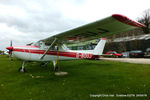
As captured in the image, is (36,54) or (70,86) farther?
(36,54)

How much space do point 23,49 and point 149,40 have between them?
105 feet

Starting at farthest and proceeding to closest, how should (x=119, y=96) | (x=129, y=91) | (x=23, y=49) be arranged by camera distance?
(x=23, y=49)
(x=129, y=91)
(x=119, y=96)

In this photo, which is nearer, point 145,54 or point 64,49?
point 64,49

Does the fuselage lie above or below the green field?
above

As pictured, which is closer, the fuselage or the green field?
the green field

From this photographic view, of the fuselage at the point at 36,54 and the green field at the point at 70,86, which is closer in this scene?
the green field at the point at 70,86

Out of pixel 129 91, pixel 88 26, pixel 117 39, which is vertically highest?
pixel 117 39

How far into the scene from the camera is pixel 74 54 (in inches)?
368

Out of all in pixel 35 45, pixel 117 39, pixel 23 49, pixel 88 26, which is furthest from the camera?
pixel 117 39

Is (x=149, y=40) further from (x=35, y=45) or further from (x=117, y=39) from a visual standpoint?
(x=35, y=45)

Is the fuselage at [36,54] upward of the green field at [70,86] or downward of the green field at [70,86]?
upward

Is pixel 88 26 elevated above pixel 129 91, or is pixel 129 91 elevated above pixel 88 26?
pixel 88 26

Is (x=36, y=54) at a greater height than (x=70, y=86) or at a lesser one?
greater

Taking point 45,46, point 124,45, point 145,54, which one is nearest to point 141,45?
point 124,45
